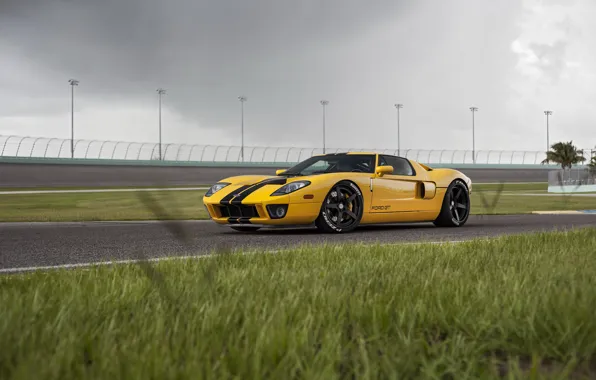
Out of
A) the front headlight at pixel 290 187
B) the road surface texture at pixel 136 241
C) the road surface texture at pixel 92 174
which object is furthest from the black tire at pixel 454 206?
the road surface texture at pixel 92 174

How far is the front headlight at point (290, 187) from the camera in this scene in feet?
31.4

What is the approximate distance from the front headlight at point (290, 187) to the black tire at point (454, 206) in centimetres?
332

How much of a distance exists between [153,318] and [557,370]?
5.49 ft

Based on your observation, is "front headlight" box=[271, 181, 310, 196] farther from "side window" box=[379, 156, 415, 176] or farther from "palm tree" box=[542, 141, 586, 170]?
"palm tree" box=[542, 141, 586, 170]

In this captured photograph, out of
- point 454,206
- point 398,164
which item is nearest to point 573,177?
point 454,206

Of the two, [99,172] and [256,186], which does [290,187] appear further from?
[99,172]

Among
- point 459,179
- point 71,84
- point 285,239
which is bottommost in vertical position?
point 285,239

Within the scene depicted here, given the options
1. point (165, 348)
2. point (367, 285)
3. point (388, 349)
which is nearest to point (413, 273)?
point (367, 285)

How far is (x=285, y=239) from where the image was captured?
9234 mm

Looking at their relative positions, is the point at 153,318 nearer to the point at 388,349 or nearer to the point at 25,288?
the point at 388,349

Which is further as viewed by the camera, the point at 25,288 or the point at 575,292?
the point at 25,288

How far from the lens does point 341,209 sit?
10.2 meters

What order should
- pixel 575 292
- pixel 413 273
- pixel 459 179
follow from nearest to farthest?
pixel 575 292
pixel 413 273
pixel 459 179

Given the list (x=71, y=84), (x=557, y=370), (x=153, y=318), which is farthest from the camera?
(x=71, y=84)
